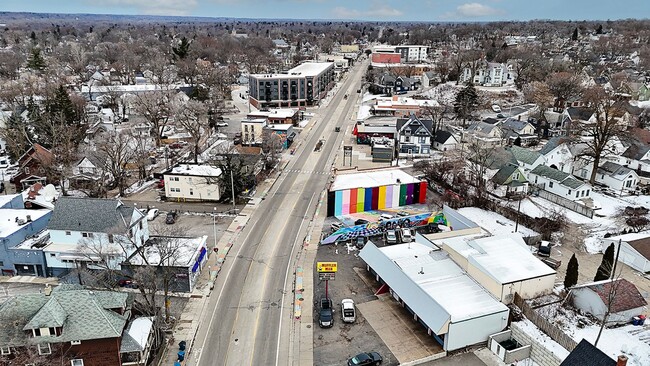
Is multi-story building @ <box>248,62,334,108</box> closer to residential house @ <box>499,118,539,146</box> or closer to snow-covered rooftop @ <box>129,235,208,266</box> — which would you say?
residential house @ <box>499,118,539,146</box>

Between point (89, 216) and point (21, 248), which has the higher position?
point (89, 216)

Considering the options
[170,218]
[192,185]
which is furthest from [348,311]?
[192,185]

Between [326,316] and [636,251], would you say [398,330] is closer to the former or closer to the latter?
[326,316]

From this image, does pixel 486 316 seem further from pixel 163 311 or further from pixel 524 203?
pixel 524 203

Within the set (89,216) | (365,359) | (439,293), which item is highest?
(89,216)

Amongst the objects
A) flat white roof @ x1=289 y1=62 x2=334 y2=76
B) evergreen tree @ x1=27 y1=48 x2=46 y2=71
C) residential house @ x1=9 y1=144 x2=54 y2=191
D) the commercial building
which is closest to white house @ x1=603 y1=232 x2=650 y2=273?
the commercial building

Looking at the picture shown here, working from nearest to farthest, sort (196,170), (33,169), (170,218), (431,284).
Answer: (431,284) < (170,218) < (196,170) < (33,169)
